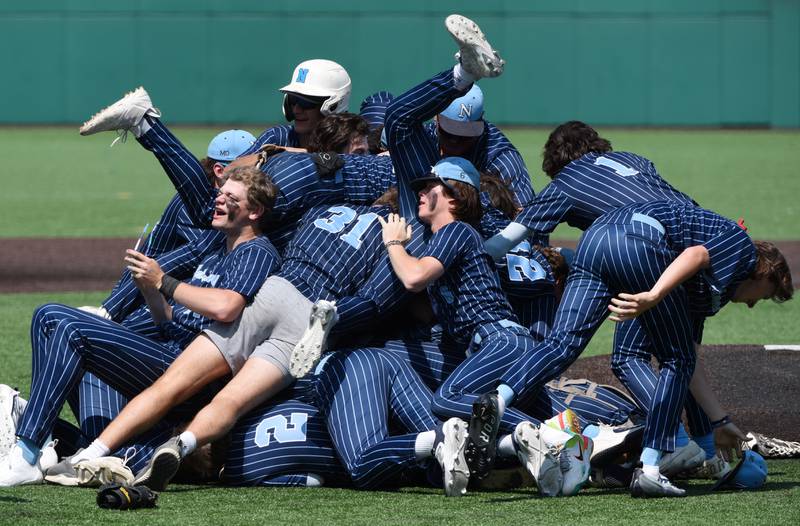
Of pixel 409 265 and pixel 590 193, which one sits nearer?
pixel 409 265

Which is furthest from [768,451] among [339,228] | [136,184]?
[136,184]

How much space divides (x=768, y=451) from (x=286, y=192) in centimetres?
247

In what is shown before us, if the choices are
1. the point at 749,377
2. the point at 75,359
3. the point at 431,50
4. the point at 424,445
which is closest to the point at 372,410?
the point at 424,445

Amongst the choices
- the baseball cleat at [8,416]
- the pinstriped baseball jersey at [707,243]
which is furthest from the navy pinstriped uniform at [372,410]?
the baseball cleat at [8,416]

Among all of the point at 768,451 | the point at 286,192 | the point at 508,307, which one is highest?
the point at 286,192

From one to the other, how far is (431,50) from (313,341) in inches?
1044

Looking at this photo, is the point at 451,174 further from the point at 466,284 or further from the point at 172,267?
the point at 172,267

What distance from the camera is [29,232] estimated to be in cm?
1523

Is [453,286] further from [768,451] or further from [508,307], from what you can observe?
[768,451]

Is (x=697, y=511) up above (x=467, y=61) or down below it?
below

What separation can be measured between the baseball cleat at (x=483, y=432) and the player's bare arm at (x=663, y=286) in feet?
1.83

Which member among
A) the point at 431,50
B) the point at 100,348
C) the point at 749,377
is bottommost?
the point at 431,50

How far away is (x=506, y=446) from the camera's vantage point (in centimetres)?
496

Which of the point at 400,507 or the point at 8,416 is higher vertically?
the point at 8,416
